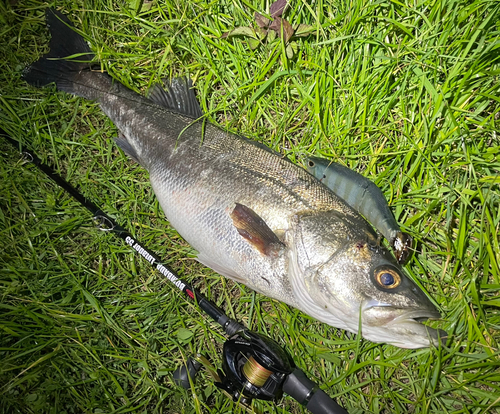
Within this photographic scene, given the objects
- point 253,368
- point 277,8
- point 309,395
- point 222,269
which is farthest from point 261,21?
point 309,395

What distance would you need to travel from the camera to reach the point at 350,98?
238 cm

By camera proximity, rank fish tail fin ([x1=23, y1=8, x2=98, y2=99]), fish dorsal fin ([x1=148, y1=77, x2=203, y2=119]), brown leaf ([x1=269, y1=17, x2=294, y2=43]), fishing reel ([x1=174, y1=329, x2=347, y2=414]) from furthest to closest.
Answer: fish tail fin ([x1=23, y1=8, x2=98, y2=99]) → fish dorsal fin ([x1=148, y1=77, x2=203, y2=119]) → brown leaf ([x1=269, y1=17, x2=294, y2=43]) → fishing reel ([x1=174, y1=329, x2=347, y2=414])

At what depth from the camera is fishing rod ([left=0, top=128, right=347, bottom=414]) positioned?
206 cm

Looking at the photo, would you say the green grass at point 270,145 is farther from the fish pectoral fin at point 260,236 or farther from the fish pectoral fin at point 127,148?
the fish pectoral fin at point 260,236

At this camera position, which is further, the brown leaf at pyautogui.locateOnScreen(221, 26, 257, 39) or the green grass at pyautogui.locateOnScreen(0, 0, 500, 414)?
the brown leaf at pyautogui.locateOnScreen(221, 26, 257, 39)

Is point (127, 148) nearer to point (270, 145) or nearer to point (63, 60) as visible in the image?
point (63, 60)

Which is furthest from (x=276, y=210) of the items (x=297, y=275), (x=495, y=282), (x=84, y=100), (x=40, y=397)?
(x=40, y=397)

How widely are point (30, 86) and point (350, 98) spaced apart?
9.18ft

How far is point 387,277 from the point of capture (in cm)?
175

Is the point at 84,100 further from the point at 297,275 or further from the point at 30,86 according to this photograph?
the point at 297,275

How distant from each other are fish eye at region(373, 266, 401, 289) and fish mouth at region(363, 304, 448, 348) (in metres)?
0.11

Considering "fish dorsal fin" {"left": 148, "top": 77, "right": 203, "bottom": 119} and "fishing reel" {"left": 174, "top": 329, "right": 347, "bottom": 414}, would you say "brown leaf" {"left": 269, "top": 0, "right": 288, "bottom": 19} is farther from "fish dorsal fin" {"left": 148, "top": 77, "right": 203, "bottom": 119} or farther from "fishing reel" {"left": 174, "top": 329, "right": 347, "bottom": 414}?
"fishing reel" {"left": 174, "top": 329, "right": 347, "bottom": 414}

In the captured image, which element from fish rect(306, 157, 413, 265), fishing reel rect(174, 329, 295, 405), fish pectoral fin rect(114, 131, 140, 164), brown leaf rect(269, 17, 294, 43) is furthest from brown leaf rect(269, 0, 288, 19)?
fishing reel rect(174, 329, 295, 405)

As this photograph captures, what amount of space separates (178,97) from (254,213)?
1.26 metres
